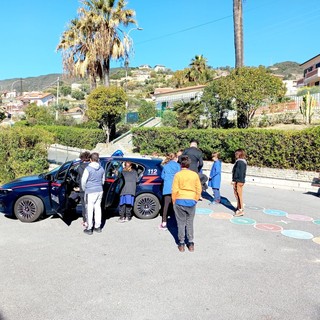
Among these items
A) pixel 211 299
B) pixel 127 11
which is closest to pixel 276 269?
pixel 211 299

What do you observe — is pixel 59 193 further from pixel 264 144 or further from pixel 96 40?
pixel 96 40

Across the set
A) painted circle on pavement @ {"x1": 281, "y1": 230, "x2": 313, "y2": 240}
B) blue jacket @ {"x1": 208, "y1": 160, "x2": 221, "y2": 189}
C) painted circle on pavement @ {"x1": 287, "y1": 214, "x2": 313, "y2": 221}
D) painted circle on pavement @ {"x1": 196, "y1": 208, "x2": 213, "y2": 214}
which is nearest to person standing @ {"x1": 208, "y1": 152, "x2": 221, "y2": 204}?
blue jacket @ {"x1": 208, "y1": 160, "x2": 221, "y2": 189}

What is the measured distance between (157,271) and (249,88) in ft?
45.0

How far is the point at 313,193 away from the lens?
1098 cm

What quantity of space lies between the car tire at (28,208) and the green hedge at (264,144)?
33.0 ft

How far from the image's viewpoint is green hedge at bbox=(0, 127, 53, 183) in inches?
413

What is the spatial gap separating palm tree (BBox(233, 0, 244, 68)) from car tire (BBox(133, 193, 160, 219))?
44.5ft

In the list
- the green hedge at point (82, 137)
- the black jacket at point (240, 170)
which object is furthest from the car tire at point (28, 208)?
the green hedge at point (82, 137)

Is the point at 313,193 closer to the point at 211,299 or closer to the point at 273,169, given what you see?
the point at 273,169

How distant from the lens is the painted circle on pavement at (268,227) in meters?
6.64

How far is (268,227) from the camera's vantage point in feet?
22.3

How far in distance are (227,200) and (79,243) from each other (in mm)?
5195

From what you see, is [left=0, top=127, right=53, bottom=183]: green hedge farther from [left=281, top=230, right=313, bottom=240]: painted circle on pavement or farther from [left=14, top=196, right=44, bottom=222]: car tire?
[left=281, top=230, right=313, bottom=240]: painted circle on pavement

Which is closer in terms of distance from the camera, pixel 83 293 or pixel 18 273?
pixel 83 293
